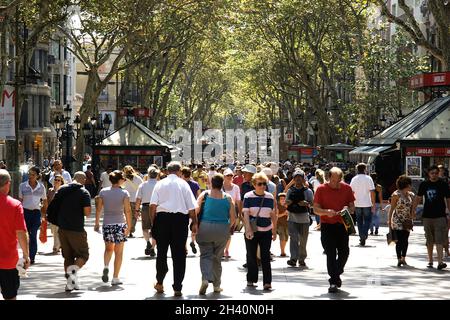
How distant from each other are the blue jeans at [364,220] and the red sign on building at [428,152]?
11.3 m

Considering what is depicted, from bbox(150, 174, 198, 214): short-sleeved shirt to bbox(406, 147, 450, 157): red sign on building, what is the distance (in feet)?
69.2

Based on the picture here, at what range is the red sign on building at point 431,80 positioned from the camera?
3441 cm

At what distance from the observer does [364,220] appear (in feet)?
77.3

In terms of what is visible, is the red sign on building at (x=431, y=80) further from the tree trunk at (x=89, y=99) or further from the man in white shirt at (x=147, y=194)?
the man in white shirt at (x=147, y=194)

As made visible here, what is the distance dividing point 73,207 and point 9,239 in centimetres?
459

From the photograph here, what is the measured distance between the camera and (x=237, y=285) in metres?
15.5

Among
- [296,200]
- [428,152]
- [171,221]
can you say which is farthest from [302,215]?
[428,152]

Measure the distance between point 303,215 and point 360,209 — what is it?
5087mm

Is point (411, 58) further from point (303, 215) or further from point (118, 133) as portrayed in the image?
point (303, 215)

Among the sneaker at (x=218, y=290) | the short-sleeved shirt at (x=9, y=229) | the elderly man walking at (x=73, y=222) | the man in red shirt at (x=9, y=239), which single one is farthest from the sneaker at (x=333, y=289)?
the short-sleeved shirt at (x=9, y=229)

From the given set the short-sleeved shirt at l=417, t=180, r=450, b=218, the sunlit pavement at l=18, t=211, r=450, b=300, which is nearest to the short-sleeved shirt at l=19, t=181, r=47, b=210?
the sunlit pavement at l=18, t=211, r=450, b=300

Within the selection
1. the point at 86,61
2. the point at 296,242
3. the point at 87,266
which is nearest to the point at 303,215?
the point at 296,242

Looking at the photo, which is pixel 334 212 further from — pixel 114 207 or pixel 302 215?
pixel 302 215

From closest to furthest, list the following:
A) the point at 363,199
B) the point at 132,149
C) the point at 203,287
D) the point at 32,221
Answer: the point at 203,287 → the point at 32,221 → the point at 363,199 → the point at 132,149
